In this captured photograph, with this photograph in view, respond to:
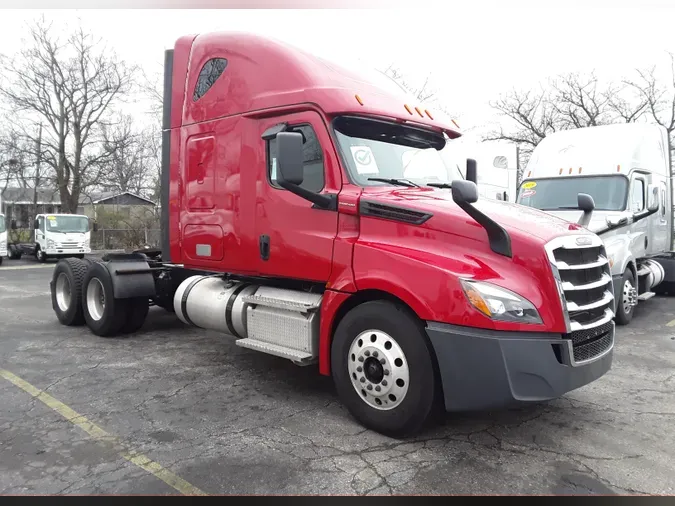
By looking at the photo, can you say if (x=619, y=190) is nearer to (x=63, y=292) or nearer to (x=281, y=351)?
(x=281, y=351)

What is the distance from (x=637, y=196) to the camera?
9.62 m

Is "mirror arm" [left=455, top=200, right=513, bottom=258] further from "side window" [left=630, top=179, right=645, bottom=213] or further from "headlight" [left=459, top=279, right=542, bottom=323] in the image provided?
"side window" [left=630, top=179, right=645, bottom=213]

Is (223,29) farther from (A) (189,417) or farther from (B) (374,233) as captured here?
(A) (189,417)

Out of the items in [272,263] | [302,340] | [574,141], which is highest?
[574,141]

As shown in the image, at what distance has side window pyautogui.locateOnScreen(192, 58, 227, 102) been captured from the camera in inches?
219

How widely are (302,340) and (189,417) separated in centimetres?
113

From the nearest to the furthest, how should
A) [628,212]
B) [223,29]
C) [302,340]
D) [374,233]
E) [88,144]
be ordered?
[374,233]
[302,340]
[223,29]
[628,212]
[88,144]

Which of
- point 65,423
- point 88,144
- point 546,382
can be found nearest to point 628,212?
point 546,382

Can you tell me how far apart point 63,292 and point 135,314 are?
1.82 m

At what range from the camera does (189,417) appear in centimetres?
441

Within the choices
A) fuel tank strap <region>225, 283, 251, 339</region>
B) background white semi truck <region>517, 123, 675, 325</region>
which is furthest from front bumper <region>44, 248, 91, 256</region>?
fuel tank strap <region>225, 283, 251, 339</region>

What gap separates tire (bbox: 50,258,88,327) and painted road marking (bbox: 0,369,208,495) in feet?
8.61

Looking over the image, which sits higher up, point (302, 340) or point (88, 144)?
point (88, 144)

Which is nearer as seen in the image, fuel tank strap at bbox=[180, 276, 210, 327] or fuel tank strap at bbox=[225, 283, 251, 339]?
fuel tank strap at bbox=[225, 283, 251, 339]
